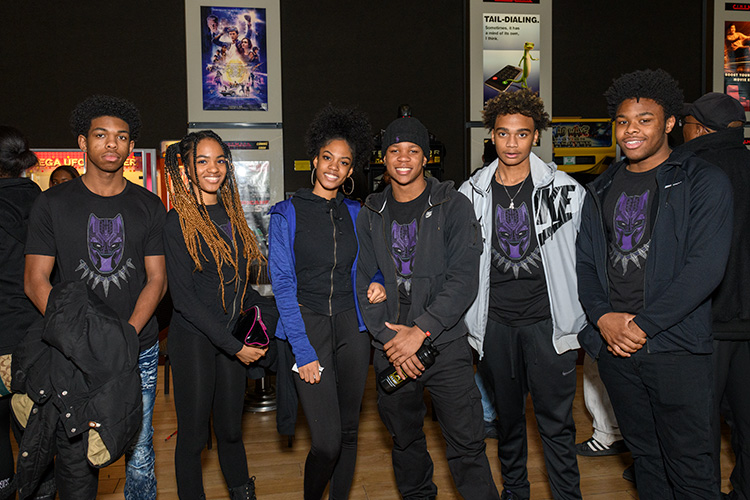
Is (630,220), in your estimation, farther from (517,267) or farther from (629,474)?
(629,474)

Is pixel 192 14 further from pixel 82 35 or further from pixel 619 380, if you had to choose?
pixel 619 380

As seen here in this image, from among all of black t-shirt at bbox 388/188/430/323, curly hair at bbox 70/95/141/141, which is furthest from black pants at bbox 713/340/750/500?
curly hair at bbox 70/95/141/141

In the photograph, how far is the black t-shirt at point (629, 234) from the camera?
203cm

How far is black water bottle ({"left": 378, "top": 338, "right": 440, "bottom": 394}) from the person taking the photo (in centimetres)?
212

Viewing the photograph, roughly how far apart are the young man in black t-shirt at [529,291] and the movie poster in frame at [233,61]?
418 centimetres

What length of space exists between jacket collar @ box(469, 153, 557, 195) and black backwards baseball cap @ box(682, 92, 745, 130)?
2.29 feet

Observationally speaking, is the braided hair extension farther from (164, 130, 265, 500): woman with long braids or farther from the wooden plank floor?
the wooden plank floor

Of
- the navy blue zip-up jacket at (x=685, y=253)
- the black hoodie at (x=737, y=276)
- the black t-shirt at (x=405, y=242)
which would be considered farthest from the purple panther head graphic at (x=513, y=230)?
the black hoodie at (x=737, y=276)

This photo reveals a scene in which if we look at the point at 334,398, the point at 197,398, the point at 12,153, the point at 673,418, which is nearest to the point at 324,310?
the point at 334,398

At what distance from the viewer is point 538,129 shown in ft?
8.14

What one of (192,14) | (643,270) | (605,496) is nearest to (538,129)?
(643,270)

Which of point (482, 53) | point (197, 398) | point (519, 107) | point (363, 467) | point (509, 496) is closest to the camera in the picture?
point (197, 398)

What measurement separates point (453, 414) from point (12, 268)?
1867 mm

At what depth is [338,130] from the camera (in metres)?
2.38
